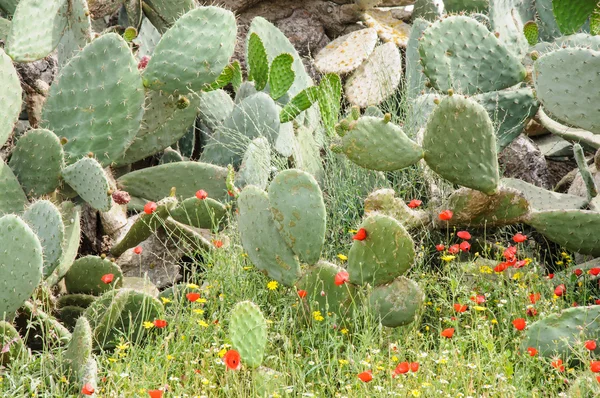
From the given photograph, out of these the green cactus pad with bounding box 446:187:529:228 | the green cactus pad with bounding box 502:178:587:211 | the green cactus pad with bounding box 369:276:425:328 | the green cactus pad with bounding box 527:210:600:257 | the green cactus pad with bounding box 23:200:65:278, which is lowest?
the green cactus pad with bounding box 502:178:587:211

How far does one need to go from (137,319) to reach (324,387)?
2.66 ft

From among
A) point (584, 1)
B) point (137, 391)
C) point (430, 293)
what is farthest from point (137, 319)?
point (584, 1)

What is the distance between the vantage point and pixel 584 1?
5.05m

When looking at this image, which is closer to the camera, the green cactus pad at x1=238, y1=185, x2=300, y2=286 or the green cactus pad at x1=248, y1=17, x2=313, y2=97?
the green cactus pad at x1=238, y1=185, x2=300, y2=286

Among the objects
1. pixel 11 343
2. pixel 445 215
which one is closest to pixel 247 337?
pixel 11 343

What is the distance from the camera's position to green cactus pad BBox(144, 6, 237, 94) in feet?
14.6

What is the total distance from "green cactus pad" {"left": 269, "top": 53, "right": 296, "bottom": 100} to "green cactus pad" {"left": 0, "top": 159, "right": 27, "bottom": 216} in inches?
63.8

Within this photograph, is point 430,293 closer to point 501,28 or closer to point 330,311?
point 330,311

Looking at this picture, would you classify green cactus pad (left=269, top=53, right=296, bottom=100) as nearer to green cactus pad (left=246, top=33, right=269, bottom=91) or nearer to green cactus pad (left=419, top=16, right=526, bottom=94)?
green cactus pad (left=246, top=33, right=269, bottom=91)

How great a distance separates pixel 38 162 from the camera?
4.13 m

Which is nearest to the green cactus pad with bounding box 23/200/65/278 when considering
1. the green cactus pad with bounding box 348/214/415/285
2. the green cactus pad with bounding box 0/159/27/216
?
the green cactus pad with bounding box 0/159/27/216

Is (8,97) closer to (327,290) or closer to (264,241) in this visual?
(264,241)

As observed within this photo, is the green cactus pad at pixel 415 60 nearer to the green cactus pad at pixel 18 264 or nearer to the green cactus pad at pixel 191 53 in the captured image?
the green cactus pad at pixel 191 53

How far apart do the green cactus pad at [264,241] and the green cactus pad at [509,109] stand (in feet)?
5.05
